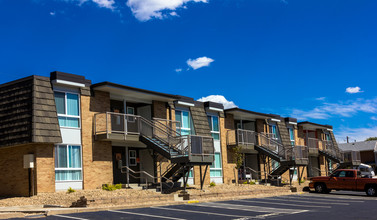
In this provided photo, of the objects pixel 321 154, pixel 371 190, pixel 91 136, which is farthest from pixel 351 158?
pixel 91 136

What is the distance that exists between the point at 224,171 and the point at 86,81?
13.3 metres

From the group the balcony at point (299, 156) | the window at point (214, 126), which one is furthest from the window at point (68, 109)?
the balcony at point (299, 156)

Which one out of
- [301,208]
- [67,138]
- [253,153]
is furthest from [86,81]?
[253,153]

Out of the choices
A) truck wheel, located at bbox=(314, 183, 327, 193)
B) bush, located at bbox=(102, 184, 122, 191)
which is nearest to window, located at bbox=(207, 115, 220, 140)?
truck wheel, located at bbox=(314, 183, 327, 193)

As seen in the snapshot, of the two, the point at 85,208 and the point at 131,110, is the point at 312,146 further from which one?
the point at 85,208

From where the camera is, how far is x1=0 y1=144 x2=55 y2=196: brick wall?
20047 mm

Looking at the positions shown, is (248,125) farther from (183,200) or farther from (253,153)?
(183,200)

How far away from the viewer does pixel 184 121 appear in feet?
95.8

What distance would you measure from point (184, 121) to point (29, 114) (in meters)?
11.5

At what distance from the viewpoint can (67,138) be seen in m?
21.5

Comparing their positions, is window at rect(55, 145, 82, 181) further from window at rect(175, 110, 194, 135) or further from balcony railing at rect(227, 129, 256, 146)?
balcony railing at rect(227, 129, 256, 146)

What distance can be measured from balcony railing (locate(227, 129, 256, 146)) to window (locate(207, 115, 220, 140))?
1.11 metres

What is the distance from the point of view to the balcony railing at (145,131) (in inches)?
896

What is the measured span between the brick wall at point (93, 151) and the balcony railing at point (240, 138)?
11.7 meters
